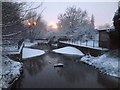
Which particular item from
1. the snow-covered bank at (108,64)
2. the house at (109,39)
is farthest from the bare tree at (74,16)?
the snow-covered bank at (108,64)

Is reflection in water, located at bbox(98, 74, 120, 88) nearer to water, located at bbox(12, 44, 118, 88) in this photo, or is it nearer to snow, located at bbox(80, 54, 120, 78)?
water, located at bbox(12, 44, 118, 88)

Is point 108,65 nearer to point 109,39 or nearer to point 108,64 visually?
point 108,64

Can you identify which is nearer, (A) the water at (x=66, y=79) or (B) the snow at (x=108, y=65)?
(A) the water at (x=66, y=79)

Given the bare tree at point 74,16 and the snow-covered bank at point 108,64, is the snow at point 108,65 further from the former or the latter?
the bare tree at point 74,16

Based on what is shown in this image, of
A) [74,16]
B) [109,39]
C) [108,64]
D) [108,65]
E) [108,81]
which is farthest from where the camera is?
[74,16]

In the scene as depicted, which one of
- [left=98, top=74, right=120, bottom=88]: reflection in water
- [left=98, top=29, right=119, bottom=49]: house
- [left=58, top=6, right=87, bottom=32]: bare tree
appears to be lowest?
[left=98, top=74, right=120, bottom=88]: reflection in water

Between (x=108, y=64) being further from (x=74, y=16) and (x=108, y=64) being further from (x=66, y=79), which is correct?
(x=74, y=16)

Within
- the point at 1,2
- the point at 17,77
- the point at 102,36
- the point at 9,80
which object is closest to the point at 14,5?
the point at 1,2

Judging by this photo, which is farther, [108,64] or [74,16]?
[74,16]

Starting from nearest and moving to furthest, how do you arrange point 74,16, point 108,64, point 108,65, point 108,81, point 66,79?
point 108,81
point 66,79
point 108,65
point 108,64
point 74,16

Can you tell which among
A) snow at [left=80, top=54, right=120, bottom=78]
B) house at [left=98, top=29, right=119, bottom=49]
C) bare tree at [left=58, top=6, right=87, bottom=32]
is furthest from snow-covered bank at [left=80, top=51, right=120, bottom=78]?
bare tree at [left=58, top=6, right=87, bottom=32]

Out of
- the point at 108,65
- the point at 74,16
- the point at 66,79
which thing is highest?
the point at 74,16

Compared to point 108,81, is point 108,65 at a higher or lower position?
higher

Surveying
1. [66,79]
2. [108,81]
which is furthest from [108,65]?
[66,79]
